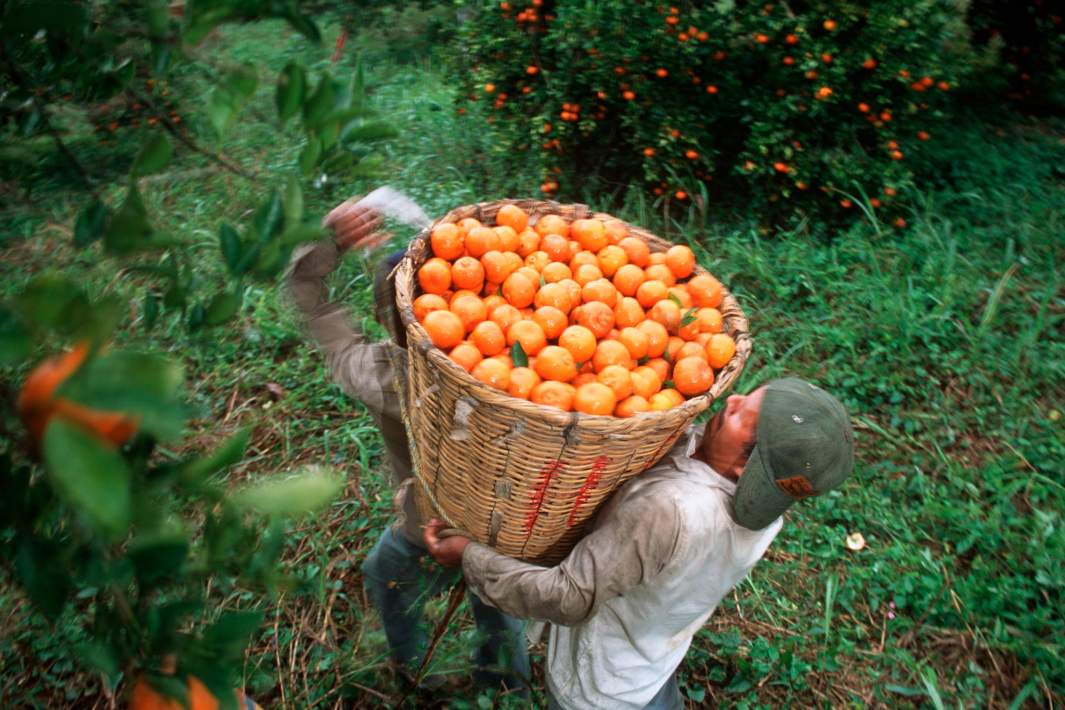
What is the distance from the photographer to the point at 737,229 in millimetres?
4238

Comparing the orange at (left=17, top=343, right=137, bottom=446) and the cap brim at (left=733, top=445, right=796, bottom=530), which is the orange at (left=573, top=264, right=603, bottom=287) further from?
the orange at (left=17, top=343, right=137, bottom=446)

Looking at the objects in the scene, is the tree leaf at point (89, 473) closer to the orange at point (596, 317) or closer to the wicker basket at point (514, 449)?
the wicker basket at point (514, 449)

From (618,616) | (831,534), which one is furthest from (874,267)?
(618,616)

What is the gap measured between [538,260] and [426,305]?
1.19 ft

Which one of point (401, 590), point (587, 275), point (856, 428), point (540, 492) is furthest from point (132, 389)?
point (856, 428)

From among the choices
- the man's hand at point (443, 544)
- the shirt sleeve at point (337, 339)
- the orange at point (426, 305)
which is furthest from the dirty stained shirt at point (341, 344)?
the orange at point (426, 305)

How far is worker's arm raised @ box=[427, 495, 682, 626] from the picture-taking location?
1487 mm

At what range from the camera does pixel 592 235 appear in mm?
1923

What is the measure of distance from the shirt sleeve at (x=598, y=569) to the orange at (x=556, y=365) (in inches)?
11.9

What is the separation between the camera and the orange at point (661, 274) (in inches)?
72.7

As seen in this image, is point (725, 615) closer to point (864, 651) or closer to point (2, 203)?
point (864, 651)

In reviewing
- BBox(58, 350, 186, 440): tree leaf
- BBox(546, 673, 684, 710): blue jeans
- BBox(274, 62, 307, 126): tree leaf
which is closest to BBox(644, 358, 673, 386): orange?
BBox(546, 673, 684, 710): blue jeans

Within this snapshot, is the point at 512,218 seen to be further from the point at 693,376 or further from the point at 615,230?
the point at 693,376

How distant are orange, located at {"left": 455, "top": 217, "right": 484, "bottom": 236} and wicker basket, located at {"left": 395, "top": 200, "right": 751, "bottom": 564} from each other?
0.32ft
